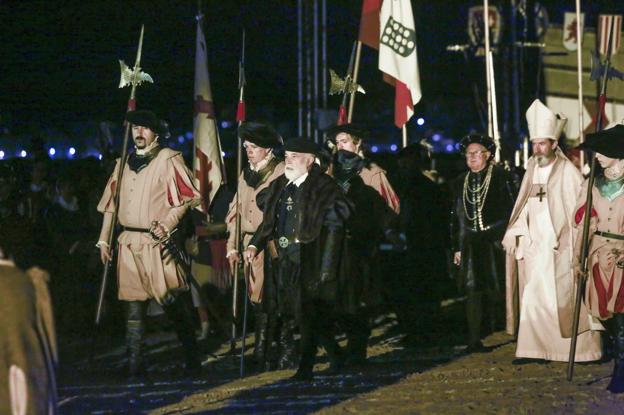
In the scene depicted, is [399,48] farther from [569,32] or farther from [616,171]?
[569,32]

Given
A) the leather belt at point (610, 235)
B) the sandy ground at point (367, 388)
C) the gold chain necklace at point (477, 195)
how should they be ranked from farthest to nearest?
the gold chain necklace at point (477, 195)
the leather belt at point (610, 235)
the sandy ground at point (367, 388)

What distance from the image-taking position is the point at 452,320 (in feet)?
51.0

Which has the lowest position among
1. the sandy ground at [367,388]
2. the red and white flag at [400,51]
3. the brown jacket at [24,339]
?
the sandy ground at [367,388]

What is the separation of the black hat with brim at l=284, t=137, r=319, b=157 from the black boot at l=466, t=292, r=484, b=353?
2.75 m

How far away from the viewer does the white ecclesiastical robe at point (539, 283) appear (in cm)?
1180

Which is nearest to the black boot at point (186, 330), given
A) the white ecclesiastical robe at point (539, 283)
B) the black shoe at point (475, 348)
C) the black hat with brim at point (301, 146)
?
the black hat with brim at point (301, 146)

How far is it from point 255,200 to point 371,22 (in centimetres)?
413

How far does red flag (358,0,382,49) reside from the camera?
49.0 ft

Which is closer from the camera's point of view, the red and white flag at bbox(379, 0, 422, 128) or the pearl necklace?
the pearl necklace

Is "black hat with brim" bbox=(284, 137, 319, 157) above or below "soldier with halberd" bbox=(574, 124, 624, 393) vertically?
above

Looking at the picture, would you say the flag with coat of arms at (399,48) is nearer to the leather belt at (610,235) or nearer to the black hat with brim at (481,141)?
the black hat with brim at (481,141)

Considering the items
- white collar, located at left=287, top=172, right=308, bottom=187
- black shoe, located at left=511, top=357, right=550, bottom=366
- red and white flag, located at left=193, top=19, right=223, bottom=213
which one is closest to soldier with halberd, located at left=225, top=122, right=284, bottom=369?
white collar, located at left=287, top=172, right=308, bottom=187

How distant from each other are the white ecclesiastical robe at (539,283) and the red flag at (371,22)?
3703mm

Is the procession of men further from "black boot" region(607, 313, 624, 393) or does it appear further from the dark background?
the dark background
